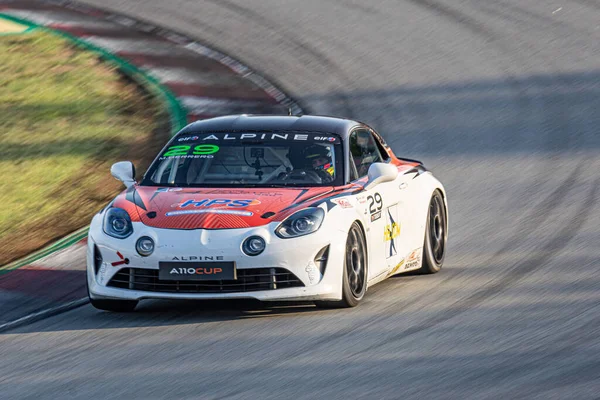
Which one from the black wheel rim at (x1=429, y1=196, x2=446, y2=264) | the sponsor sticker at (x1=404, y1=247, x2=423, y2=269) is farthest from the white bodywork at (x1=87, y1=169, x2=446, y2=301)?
the black wheel rim at (x1=429, y1=196, x2=446, y2=264)

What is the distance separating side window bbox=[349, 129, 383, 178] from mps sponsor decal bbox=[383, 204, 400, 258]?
0.33 metres

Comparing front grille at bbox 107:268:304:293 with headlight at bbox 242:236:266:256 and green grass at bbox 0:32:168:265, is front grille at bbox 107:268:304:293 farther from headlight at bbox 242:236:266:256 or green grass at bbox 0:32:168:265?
green grass at bbox 0:32:168:265

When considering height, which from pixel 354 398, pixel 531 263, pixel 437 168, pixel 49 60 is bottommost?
pixel 49 60

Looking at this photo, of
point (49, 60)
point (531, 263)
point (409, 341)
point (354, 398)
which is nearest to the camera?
point (354, 398)

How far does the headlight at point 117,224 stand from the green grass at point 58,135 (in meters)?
2.25

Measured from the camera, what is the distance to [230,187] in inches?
335

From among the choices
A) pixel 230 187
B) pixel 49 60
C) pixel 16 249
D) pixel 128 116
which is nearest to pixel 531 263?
pixel 230 187

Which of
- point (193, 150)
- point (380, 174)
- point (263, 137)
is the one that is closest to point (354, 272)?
point (380, 174)

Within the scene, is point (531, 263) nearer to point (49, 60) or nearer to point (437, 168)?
point (437, 168)

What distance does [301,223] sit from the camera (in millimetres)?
7836

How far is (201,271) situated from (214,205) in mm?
514

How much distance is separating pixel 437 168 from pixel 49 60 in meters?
6.33

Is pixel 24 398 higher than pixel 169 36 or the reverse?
higher

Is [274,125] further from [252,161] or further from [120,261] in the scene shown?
[120,261]
